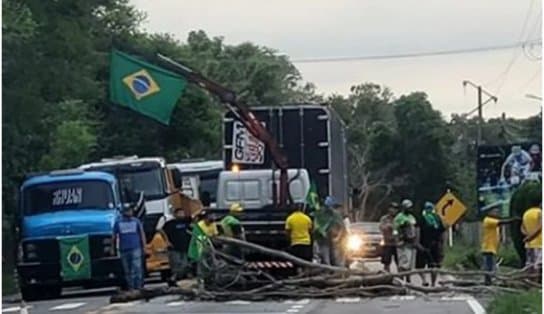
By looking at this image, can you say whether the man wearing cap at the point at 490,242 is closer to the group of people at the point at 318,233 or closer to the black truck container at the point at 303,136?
the group of people at the point at 318,233

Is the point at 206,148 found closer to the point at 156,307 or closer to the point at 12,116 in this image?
the point at 12,116

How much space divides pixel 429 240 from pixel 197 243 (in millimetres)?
5074

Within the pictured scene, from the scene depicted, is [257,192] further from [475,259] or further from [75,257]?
[475,259]

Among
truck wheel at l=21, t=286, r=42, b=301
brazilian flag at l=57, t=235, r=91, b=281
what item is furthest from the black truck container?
brazilian flag at l=57, t=235, r=91, b=281

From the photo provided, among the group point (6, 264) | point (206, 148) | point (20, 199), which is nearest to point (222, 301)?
point (20, 199)

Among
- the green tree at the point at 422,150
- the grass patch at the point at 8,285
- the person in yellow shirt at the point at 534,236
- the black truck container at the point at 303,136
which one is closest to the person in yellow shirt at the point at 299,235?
the person in yellow shirt at the point at 534,236

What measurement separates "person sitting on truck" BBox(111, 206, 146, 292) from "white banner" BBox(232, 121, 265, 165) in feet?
27.9

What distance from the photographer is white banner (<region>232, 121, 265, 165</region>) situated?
37000 millimetres

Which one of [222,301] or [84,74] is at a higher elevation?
[84,74]

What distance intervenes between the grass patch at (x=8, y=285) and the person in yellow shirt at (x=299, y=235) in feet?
32.2

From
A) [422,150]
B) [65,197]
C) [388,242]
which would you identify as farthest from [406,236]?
[422,150]

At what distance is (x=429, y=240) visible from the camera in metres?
31.2

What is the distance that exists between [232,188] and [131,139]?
37492 millimetres

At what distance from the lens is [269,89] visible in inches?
3875
